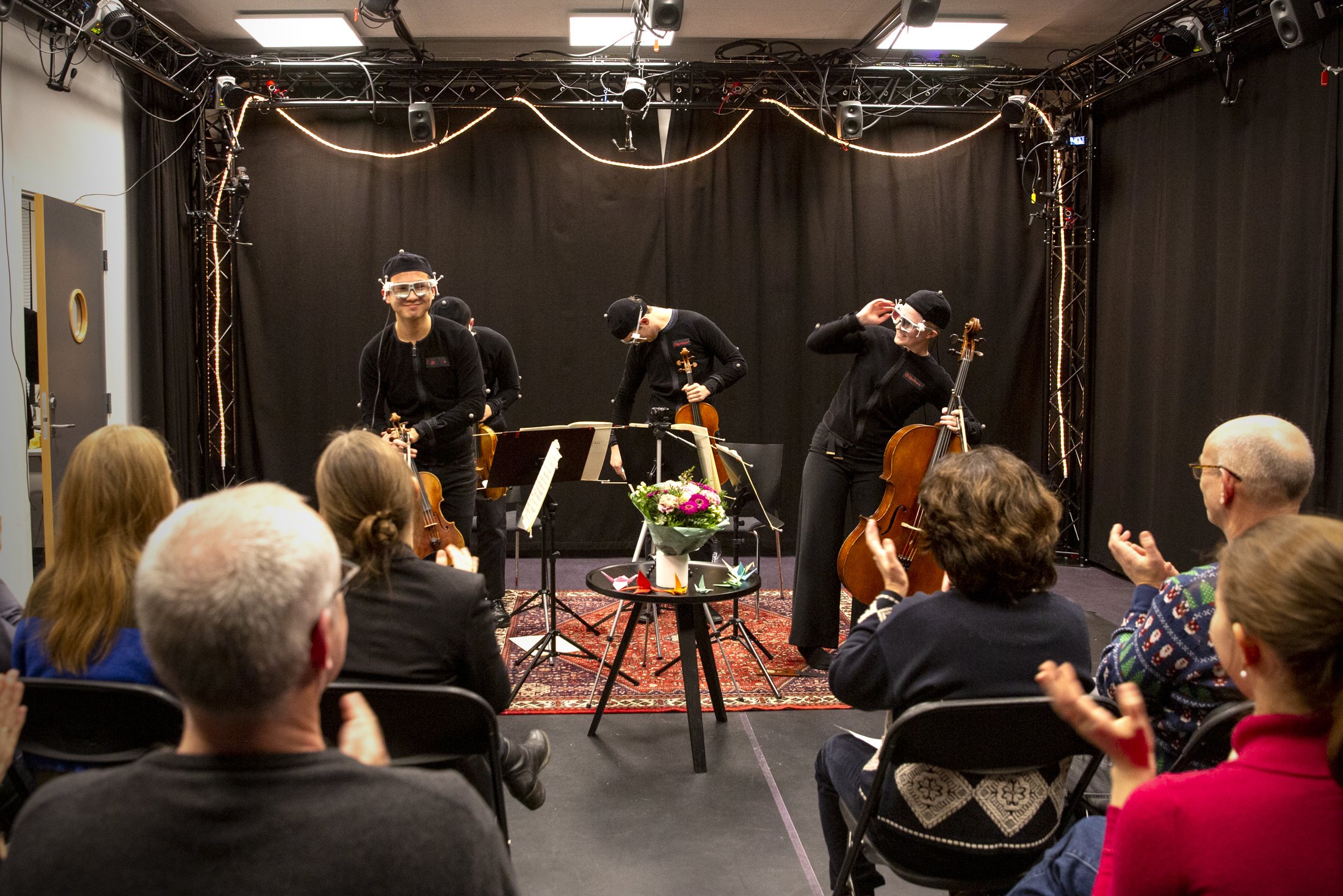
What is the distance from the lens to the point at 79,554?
6.32 feet

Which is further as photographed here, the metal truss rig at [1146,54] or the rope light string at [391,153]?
the rope light string at [391,153]

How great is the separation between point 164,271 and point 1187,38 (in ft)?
21.3

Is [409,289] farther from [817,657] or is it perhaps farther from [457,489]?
[817,657]

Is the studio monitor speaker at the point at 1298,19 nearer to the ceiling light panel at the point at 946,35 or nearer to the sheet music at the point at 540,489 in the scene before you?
the ceiling light panel at the point at 946,35

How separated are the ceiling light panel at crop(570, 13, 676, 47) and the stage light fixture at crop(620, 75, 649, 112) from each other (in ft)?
1.06

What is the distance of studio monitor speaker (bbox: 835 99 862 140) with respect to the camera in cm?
677

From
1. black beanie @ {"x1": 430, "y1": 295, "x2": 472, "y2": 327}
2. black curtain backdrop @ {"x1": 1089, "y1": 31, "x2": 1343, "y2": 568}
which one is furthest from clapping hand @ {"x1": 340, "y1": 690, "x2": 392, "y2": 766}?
black curtain backdrop @ {"x1": 1089, "y1": 31, "x2": 1343, "y2": 568}

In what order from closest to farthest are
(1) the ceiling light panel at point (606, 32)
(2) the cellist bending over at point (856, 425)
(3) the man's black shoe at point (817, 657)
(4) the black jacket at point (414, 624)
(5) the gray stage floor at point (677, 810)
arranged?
(4) the black jacket at point (414, 624)
(5) the gray stage floor at point (677, 810)
(2) the cellist bending over at point (856, 425)
(3) the man's black shoe at point (817, 657)
(1) the ceiling light panel at point (606, 32)

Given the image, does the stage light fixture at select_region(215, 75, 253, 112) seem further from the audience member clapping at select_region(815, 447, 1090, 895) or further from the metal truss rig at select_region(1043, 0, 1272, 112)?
the audience member clapping at select_region(815, 447, 1090, 895)

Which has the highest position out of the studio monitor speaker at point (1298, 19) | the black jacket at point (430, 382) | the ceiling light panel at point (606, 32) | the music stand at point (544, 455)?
the ceiling light panel at point (606, 32)

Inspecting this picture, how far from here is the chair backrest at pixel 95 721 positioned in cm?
172

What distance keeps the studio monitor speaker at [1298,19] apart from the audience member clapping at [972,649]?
157 inches

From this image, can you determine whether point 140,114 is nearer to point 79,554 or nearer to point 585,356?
point 585,356

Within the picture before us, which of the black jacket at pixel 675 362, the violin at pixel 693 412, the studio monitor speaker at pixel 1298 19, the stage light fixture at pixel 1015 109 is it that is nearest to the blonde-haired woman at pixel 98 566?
the violin at pixel 693 412
